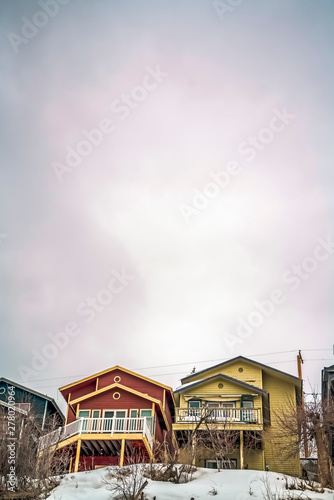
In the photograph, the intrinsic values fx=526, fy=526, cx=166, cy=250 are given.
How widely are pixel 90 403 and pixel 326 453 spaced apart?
1554 cm

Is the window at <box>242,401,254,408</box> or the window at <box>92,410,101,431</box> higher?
the window at <box>242,401,254,408</box>

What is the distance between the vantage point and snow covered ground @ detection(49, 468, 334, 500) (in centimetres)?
2175

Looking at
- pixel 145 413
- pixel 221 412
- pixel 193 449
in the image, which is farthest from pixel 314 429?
pixel 145 413

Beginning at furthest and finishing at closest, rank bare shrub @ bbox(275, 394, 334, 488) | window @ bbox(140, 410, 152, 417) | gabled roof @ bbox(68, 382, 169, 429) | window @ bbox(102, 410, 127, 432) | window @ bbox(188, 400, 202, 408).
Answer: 1. window @ bbox(188, 400, 202, 408)
2. gabled roof @ bbox(68, 382, 169, 429)
3. window @ bbox(140, 410, 152, 417)
4. window @ bbox(102, 410, 127, 432)
5. bare shrub @ bbox(275, 394, 334, 488)

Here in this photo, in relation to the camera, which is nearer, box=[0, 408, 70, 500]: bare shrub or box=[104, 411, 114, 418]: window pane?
box=[0, 408, 70, 500]: bare shrub

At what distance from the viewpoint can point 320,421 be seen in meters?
26.3

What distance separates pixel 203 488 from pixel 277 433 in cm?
863

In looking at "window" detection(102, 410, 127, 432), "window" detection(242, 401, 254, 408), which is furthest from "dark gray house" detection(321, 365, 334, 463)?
"window" detection(102, 410, 127, 432)

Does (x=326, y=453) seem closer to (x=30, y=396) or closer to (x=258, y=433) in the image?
(x=258, y=433)

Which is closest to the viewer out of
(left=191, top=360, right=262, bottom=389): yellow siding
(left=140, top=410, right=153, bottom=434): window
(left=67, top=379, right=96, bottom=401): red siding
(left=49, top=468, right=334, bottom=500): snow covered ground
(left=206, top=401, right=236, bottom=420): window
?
(left=49, top=468, right=334, bottom=500): snow covered ground

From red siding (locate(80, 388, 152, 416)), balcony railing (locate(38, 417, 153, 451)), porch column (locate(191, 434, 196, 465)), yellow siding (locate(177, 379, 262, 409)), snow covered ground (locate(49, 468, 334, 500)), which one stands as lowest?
snow covered ground (locate(49, 468, 334, 500))

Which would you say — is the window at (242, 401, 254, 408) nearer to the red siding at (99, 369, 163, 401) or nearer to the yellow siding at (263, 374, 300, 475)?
the yellow siding at (263, 374, 300, 475)

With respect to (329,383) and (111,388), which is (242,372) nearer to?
(329,383)

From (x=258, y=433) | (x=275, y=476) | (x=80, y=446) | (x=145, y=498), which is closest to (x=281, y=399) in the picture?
(x=258, y=433)
